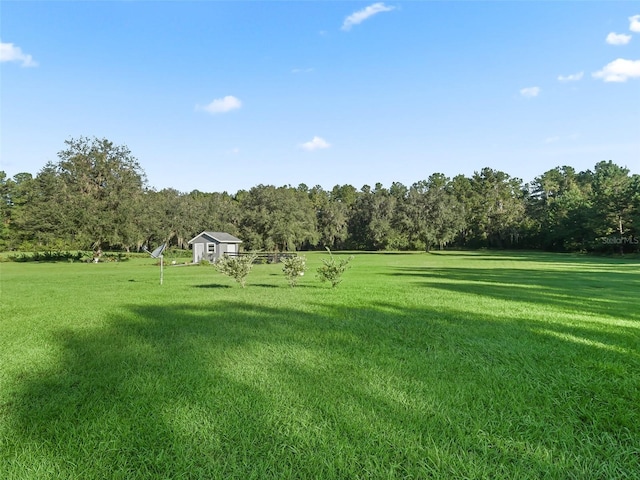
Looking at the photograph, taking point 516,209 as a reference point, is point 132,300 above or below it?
below

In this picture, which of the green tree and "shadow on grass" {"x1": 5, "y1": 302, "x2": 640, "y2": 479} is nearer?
"shadow on grass" {"x1": 5, "y1": 302, "x2": 640, "y2": 479}

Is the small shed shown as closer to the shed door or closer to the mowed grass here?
the shed door

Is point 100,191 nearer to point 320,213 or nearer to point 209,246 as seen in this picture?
point 209,246

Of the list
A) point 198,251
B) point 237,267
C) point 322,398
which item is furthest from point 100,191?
point 322,398

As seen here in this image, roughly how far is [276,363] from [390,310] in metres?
4.50

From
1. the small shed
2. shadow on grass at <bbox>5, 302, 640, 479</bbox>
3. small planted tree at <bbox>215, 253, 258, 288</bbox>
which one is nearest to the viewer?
shadow on grass at <bbox>5, 302, 640, 479</bbox>

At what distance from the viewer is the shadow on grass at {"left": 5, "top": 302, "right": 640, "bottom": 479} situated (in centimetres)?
260

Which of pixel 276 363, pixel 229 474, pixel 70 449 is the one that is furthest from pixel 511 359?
pixel 70 449

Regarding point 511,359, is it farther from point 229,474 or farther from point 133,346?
point 133,346

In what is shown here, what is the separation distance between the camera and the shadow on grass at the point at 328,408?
260cm

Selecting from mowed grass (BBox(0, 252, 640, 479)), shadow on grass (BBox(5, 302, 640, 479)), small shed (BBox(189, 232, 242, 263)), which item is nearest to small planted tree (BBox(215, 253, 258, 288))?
mowed grass (BBox(0, 252, 640, 479))

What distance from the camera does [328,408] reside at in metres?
3.37

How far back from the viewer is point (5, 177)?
2628 inches

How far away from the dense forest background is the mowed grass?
36.1 m
